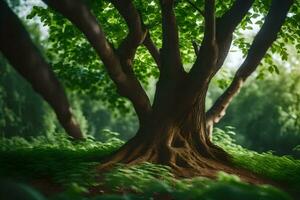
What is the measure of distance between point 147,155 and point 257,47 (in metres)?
3.34

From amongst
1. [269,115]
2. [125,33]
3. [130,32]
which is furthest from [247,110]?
[130,32]

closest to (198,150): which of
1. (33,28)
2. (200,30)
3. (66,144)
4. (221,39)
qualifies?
(221,39)

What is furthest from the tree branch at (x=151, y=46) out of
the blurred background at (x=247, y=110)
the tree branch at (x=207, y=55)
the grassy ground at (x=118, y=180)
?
the blurred background at (x=247, y=110)

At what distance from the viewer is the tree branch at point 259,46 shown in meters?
8.51

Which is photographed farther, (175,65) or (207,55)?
(175,65)

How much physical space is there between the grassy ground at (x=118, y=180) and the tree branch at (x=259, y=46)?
1.45 metres

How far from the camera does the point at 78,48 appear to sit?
41.4 ft

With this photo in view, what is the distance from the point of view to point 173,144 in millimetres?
8797

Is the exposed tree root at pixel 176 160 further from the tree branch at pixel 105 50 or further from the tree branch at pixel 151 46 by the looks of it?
the tree branch at pixel 151 46

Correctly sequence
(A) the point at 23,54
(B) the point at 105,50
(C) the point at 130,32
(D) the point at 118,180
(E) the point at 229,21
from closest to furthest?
(A) the point at 23,54, (D) the point at 118,180, (B) the point at 105,50, (C) the point at 130,32, (E) the point at 229,21

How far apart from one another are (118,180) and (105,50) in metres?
2.11

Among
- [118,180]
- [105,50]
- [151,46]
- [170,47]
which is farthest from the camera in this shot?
[151,46]

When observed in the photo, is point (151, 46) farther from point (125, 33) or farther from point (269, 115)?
point (269, 115)

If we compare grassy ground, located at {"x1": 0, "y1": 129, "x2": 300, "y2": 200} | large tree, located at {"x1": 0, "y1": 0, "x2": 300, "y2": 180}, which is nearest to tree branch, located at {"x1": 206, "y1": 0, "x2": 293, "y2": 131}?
large tree, located at {"x1": 0, "y1": 0, "x2": 300, "y2": 180}
